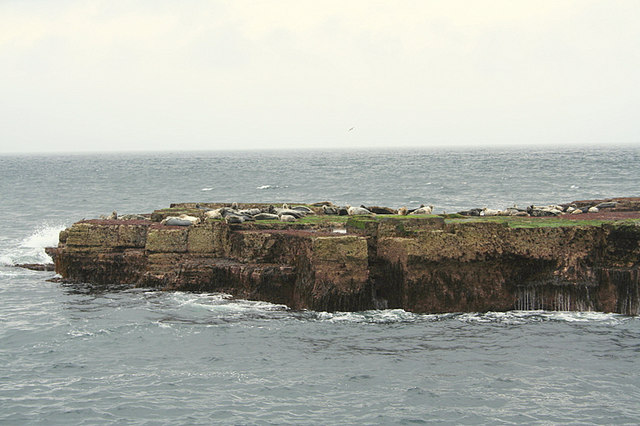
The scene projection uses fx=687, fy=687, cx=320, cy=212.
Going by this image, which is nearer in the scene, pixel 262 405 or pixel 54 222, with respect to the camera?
pixel 262 405

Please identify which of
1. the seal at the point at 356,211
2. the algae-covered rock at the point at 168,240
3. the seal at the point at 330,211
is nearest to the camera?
the algae-covered rock at the point at 168,240

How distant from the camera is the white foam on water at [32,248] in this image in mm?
21244

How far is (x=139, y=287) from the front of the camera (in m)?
16.0

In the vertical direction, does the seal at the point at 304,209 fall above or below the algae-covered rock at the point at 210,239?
above

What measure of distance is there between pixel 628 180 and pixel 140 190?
37921 millimetres

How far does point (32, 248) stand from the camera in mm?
23406

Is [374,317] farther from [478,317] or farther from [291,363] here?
[291,363]

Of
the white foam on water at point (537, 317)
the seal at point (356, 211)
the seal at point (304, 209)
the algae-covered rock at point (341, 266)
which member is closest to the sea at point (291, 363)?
the white foam on water at point (537, 317)

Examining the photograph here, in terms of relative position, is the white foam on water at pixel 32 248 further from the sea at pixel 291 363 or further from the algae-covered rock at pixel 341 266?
the algae-covered rock at pixel 341 266

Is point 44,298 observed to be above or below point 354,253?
below

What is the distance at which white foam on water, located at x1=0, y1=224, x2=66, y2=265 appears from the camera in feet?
69.7

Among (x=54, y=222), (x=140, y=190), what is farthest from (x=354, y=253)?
(x=140, y=190)

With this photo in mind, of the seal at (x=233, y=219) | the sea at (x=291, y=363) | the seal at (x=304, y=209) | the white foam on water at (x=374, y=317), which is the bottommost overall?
the sea at (x=291, y=363)

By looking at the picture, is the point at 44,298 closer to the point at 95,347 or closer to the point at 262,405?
the point at 95,347
